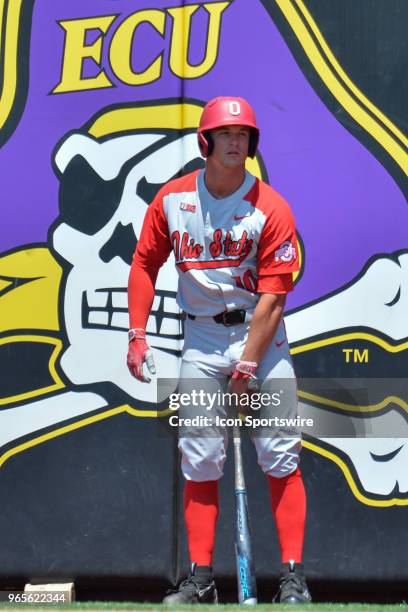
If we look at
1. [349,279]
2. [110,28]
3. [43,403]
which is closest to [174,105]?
[110,28]

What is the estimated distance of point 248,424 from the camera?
442cm

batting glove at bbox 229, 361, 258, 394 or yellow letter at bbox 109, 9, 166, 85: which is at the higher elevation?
yellow letter at bbox 109, 9, 166, 85

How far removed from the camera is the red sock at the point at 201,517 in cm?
432

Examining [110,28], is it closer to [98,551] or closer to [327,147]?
[327,147]

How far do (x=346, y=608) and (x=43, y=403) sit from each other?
1.75 metres

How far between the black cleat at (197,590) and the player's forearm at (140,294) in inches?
35.8

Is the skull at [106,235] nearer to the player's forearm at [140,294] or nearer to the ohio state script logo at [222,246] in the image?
the player's forearm at [140,294]

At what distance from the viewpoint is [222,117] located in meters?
4.30

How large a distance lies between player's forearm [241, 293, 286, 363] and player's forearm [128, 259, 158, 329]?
0.44m

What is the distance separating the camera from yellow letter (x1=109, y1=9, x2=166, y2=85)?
515 centimetres

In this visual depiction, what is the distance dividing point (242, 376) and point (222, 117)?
93 centimetres

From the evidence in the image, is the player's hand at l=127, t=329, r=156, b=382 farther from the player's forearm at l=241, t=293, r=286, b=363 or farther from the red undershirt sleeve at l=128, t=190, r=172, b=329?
the player's forearm at l=241, t=293, r=286, b=363

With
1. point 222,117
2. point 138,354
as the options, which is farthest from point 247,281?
point 222,117

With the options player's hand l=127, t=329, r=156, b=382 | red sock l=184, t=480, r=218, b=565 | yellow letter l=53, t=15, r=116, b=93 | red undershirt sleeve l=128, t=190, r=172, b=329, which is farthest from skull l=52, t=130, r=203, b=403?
red sock l=184, t=480, r=218, b=565
